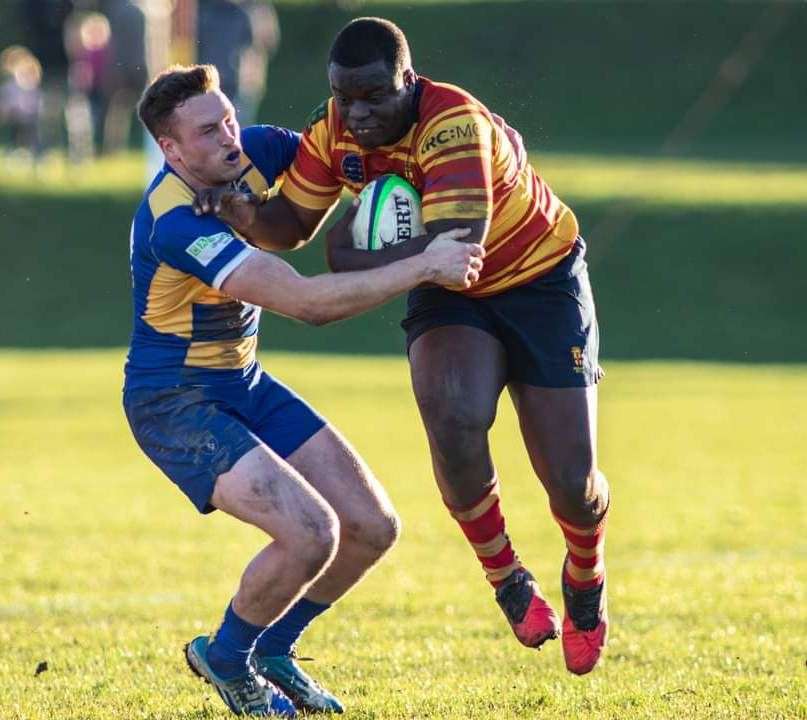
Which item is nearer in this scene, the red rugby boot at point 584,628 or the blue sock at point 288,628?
the blue sock at point 288,628

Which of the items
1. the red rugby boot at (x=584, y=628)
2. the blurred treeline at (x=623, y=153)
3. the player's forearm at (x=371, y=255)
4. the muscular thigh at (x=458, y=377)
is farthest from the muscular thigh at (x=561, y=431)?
the blurred treeline at (x=623, y=153)

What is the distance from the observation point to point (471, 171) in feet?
20.8

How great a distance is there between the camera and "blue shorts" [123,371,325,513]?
6.44 m

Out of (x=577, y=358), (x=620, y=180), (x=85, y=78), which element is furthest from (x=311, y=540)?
(x=620, y=180)

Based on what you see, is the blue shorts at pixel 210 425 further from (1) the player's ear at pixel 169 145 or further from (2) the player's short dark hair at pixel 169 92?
(2) the player's short dark hair at pixel 169 92

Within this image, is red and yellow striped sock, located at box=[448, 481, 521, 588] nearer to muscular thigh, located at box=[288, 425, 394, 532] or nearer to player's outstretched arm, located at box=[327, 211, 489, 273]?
muscular thigh, located at box=[288, 425, 394, 532]

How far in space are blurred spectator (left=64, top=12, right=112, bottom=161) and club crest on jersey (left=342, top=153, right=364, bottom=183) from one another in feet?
73.3

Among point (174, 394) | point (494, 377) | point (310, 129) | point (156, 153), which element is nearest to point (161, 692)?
point (174, 394)

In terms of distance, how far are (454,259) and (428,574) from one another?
185 inches

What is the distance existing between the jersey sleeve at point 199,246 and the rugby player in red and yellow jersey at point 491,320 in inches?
13.4

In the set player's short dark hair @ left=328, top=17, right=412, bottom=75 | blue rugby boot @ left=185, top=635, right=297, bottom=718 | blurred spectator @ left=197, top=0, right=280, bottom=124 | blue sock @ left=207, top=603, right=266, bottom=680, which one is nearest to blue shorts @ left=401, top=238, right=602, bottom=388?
player's short dark hair @ left=328, top=17, right=412, bottom=75

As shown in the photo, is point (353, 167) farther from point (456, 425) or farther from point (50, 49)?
point (50, 49)

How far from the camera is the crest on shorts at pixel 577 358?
6.98 metres

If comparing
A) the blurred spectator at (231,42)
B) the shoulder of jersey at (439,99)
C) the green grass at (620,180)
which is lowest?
the green grass at (620,180)
